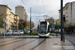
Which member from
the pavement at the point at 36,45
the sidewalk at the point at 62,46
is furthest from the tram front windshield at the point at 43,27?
the sidewalk at the point at 62,46

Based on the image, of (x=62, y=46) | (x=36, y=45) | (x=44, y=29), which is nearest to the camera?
(x=62, y=46)

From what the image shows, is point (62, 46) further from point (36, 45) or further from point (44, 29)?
point (44, 29)

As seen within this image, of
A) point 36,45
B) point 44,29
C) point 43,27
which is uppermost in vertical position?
point 43,27

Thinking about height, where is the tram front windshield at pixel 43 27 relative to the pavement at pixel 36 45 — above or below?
above

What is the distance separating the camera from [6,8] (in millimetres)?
66625

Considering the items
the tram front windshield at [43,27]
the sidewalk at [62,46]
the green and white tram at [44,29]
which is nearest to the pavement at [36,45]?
the sidewalk at [62,46]

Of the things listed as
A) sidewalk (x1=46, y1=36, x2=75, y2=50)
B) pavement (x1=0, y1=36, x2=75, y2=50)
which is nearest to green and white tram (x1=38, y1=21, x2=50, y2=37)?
pavement (x1=0, y1=36, x2=75, y2=50)

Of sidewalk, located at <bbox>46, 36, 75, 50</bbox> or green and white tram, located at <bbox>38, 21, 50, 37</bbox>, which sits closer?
sidewalk, located at <bbox>46, 36, 75, 50</bbox>

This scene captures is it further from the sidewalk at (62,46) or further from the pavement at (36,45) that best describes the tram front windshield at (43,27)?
the sidewalk at (62,46)

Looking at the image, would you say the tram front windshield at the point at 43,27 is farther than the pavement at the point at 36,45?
Yes

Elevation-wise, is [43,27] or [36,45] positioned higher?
[43,27]

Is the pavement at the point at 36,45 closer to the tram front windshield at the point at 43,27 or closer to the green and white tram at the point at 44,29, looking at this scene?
the green and white tram at the point at 44,29

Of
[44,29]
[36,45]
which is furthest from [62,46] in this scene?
[44,29]

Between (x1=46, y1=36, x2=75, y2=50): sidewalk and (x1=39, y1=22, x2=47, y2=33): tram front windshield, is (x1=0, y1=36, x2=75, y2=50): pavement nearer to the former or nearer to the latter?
(x1=46, y1=36, x2=75, y2=50): sidewalk
